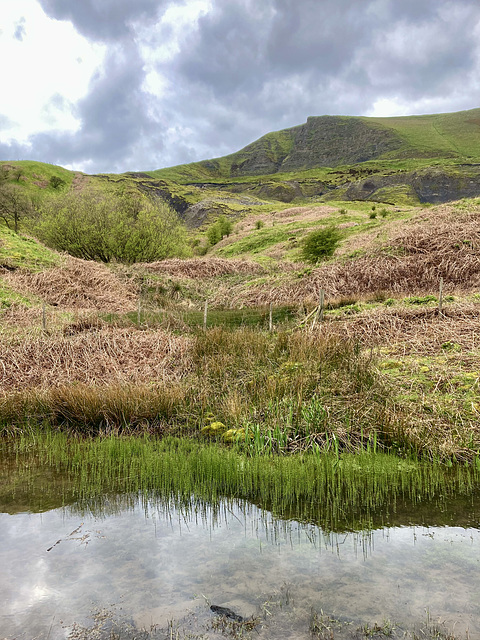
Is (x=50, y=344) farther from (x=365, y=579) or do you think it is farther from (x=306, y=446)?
(x=365, y=579)

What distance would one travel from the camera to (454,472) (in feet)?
19.0

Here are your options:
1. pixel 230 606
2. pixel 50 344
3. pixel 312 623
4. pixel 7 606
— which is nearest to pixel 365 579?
pixel 312 623

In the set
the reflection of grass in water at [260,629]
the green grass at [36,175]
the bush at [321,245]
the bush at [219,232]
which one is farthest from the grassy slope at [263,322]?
the green grass at [36,175]

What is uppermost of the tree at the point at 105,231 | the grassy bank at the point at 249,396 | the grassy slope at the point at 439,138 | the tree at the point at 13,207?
the grassy slope at the point at 439,138

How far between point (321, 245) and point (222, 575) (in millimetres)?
24204

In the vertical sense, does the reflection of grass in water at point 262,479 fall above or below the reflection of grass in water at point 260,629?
below

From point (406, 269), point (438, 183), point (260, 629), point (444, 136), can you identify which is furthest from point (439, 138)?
point (260, 629)

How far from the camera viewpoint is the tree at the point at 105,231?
108 feet

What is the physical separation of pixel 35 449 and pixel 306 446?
4.78m

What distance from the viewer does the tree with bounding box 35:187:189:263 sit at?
3297cm

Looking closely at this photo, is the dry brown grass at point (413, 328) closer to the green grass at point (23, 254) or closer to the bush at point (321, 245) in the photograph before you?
the bush at point (321, 245)

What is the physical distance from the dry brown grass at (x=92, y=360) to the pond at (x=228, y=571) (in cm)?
496

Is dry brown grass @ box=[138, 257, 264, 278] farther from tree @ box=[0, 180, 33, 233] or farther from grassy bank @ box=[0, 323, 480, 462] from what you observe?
tree @ box=[0, 180, 33, 233]

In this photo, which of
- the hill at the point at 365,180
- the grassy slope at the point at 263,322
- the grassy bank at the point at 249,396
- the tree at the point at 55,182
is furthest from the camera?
the tree at the point at 55,182
